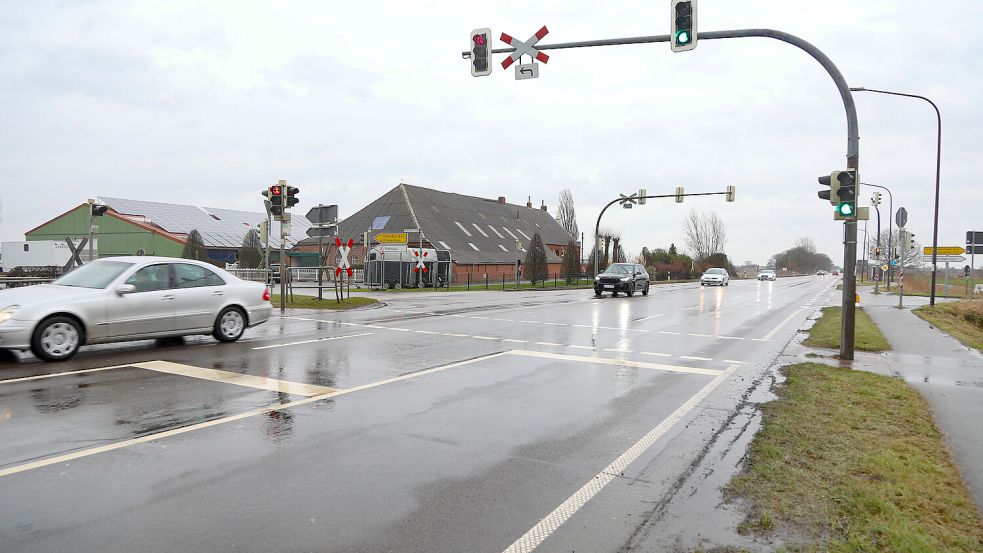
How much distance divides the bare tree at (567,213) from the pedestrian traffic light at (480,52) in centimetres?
8512

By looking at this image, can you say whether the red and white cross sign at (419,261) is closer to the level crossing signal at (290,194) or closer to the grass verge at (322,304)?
the grass verge at (322,304)

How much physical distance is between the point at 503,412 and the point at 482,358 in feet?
11.6

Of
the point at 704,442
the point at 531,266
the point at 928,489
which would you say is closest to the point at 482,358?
the point at 704,442

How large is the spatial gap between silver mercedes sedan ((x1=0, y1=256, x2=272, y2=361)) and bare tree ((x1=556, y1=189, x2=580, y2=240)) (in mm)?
86186

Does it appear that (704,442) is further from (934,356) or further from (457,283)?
(457,283)

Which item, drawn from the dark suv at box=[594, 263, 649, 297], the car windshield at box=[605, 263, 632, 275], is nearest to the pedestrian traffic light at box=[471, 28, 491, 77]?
the dark suv at box=[594, 263, 649, 297]

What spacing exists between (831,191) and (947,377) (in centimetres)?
344

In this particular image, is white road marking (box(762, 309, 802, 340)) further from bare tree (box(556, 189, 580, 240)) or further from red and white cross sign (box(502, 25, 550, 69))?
bare tree (box(556, 189, 580, 240))

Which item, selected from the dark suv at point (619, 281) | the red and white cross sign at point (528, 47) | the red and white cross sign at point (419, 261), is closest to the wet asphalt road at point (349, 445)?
the red and white cross sign at point (528, 47)

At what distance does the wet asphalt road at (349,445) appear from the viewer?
143 inches

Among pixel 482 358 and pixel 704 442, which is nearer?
pixel 704 442

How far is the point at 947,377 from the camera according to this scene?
30.2 feet

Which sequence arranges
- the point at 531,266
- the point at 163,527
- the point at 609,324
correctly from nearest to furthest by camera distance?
the point at 163,527
the point at 609,324
the point at 531,266

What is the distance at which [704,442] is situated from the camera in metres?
5.58
